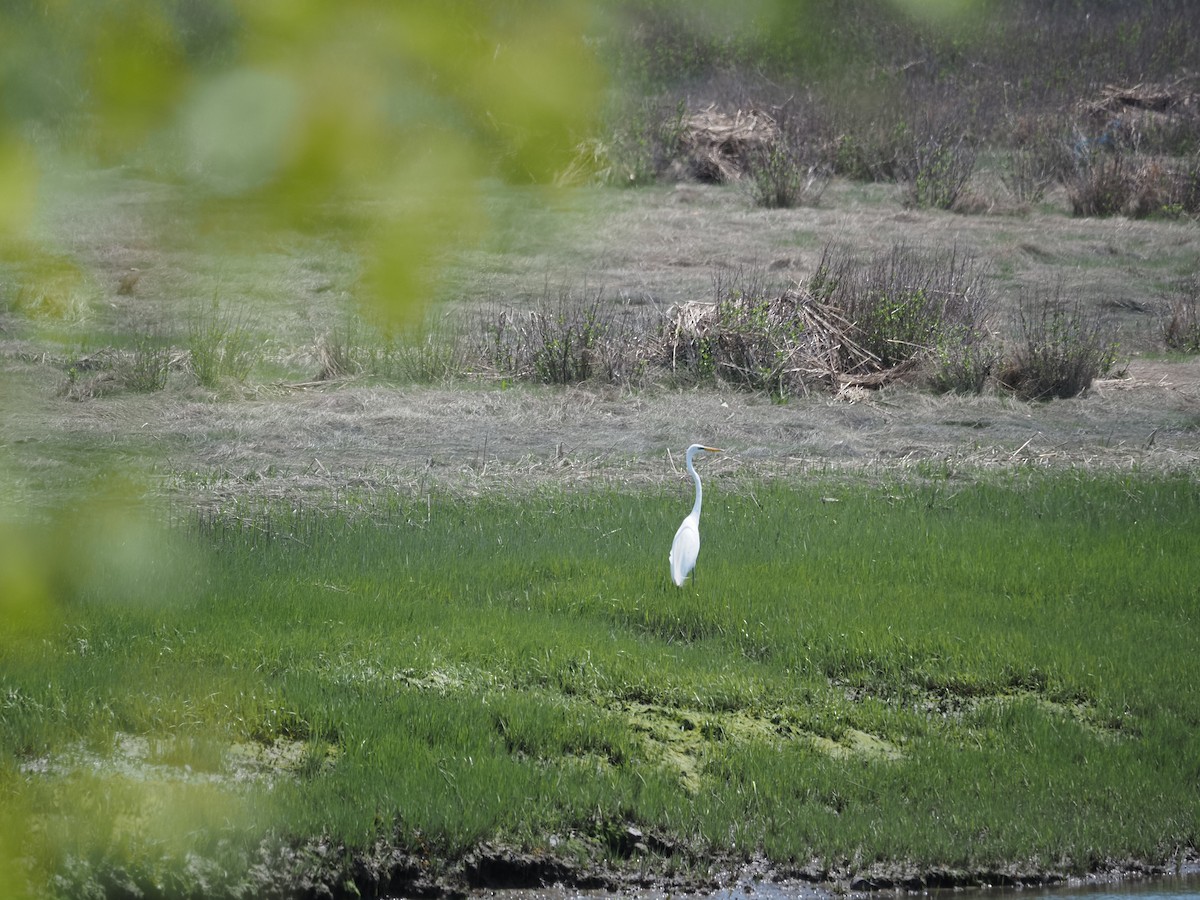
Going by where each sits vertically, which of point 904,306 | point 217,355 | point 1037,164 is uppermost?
point 1037,164

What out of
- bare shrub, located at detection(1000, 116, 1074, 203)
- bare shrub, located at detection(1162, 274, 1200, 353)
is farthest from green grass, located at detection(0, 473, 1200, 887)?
bare shrub, located at detection(1000, 116, 1074, 203)

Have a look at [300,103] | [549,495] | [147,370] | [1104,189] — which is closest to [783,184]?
[1104,189]

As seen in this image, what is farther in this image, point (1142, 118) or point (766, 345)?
point (1142, 118)

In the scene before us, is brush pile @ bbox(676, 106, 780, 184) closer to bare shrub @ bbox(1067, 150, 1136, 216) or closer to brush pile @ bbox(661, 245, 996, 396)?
bare shrub @ bbox(1067, 150, 1136, 216)

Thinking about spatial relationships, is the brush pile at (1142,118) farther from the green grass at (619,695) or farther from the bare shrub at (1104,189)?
the green grass at (619,695)

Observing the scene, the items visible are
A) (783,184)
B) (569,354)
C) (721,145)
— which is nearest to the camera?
(569,354)

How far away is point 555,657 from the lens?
704 centimetres

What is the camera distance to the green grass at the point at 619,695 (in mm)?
5676

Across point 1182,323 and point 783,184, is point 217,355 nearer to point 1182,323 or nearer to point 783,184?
point 783,184

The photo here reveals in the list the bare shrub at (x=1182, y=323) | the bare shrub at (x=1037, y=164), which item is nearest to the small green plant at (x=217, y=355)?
the bare shrub at (x=1182, y=323)

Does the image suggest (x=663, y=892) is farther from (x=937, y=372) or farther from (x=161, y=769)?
(x=937, y=372)

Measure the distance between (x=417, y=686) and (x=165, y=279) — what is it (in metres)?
5.22

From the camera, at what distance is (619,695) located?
267 inches

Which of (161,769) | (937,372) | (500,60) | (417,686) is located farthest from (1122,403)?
(500,60)
